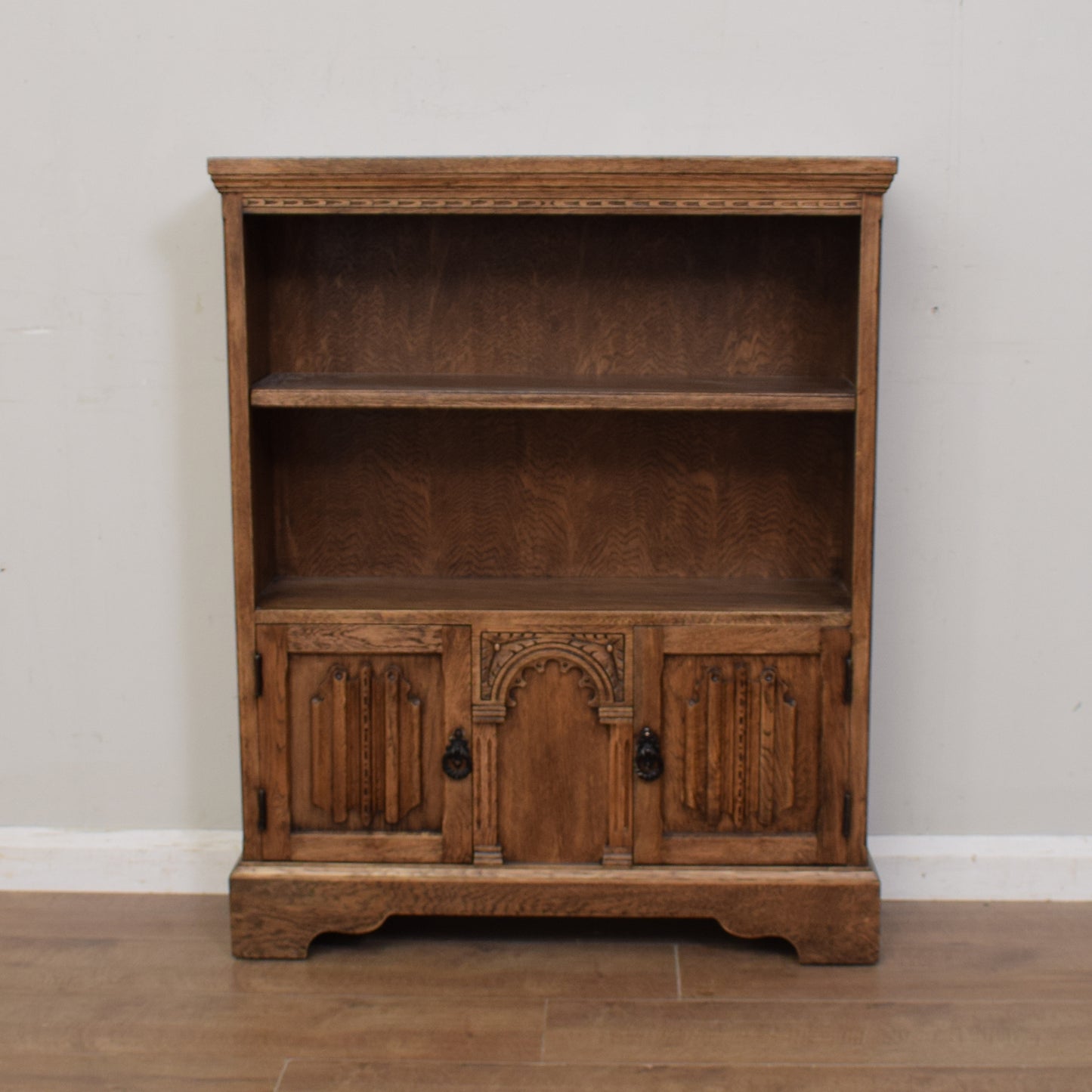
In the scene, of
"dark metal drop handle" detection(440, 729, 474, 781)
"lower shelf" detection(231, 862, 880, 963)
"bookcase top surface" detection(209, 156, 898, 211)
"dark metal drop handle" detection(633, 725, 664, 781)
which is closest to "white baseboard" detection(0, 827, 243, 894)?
"lower shelf" detection(231, 862, 880, 963)

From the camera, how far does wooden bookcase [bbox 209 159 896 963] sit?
2529mm

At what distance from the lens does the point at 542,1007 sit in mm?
2494

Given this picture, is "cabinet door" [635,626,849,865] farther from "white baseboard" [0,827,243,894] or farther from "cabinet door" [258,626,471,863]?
"white baseboard" [0,827,243,894]

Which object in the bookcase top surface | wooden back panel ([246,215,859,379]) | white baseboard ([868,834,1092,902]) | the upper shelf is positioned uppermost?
the bookcase top surface

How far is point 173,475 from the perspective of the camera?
288 cm

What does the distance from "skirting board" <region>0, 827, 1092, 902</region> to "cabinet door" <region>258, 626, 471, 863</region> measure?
0.36m

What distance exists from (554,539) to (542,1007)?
0.86 m

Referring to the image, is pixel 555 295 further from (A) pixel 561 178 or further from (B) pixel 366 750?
(B) pixel 366 750

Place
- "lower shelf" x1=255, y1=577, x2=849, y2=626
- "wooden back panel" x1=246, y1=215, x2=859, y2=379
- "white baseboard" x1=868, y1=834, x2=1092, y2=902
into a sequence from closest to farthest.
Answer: "lower shelf" x1=255, y1=577, x2=849, y2=626 < "wooden back panel" x1=246, y1=215, x2=859, y2=379 < "white baseboard" x1=868, y1=834, x2=1092, y2=902

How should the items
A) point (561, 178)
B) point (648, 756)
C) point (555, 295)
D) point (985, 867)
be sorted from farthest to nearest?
point (985, 867)
point (555, 295)
point (648, 756)
point (561, 178)

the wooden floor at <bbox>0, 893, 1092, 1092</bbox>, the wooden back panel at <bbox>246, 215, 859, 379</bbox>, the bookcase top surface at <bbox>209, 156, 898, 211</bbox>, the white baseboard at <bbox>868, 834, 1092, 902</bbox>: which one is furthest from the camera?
the white baseboard at <bbox>868, 834, 1092, 902</bbox>

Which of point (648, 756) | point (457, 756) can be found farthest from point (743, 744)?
point (457, 756)

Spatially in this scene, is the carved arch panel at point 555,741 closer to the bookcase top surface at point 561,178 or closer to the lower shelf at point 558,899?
the lower shelf at point 558,899

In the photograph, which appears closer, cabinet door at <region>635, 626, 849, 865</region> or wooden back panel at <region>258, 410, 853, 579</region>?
cabinet door at <region>635, 626, 849, 865</region>
